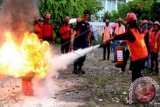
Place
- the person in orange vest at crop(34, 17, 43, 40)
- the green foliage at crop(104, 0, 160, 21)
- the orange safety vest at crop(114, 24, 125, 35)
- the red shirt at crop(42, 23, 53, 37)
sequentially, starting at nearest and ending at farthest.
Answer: the person in orange vest at crop(34, 17, 43, 40), the red shirt at crop(42, 23, 53, 37), the orange safety vest at crop(114, 24, 125, 35), the green foliage at crop(104, 0, 160, 21)

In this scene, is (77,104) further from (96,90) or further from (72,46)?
(72,46)

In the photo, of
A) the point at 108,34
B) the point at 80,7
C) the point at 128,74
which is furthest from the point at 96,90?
the point at 80,7

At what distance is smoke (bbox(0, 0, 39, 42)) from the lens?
40.3 feet

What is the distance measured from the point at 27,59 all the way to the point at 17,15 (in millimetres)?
3714

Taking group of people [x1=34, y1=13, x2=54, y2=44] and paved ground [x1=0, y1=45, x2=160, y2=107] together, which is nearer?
paved ground [x1=0, y1=45, x2=160, y2=107]

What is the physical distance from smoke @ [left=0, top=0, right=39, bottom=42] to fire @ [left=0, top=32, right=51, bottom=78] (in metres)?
1.31

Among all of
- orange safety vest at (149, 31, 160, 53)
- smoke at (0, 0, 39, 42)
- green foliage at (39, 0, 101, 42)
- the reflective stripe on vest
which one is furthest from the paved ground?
green foliage at (39, 0, 101, 42)

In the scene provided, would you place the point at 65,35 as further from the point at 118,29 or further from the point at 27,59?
the point at 27,59

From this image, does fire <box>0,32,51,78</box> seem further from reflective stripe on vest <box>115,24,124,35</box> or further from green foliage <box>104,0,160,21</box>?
green foliage <box>104,0,160,21</box>

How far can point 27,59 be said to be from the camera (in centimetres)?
1038

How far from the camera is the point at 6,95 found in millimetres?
10680

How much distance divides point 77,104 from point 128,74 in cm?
582

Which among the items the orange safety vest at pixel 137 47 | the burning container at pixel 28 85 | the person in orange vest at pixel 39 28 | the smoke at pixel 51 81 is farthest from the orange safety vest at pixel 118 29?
the burning container at pixel 28 85

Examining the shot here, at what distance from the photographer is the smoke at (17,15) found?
40.3 feet
